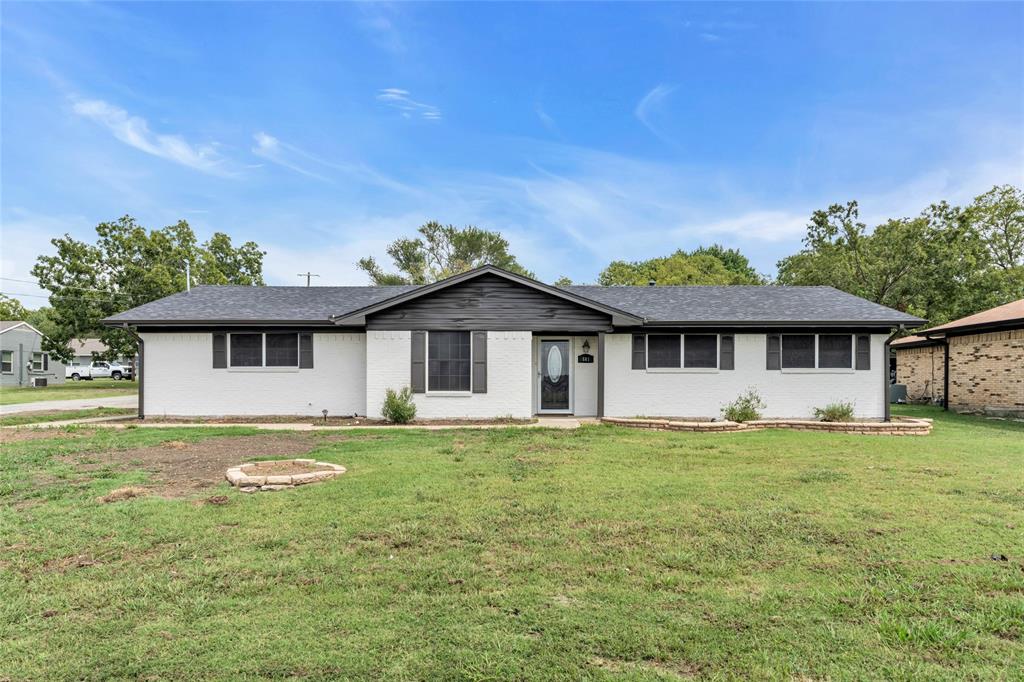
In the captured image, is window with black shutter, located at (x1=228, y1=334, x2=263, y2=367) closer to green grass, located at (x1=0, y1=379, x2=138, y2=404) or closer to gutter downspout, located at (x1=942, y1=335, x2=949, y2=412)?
green grass, located at (x1=0, y1=379, x2=138, y2=404)

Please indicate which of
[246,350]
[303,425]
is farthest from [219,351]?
[303,425]

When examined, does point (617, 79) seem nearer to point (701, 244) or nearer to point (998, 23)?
point (998, 23)

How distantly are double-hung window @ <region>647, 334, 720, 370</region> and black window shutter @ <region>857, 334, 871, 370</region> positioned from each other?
327 centimetres

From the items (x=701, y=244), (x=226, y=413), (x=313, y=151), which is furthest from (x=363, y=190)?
(x=701, y=244)

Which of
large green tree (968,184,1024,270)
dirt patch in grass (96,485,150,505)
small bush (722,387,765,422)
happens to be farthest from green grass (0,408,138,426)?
large green tree (968,184,1024,270)

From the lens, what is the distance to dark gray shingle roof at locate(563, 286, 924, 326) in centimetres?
1306

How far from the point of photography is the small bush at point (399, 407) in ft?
41.2

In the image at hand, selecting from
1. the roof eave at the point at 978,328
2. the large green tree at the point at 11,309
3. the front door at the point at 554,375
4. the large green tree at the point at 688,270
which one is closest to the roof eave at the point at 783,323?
the front door at the point at 554,375

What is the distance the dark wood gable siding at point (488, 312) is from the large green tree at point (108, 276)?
24.2 metres

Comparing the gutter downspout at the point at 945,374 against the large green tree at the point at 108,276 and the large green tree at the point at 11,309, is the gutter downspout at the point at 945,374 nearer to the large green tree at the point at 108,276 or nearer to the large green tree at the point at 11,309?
the large green tree at the point at 108,276

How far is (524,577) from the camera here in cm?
370

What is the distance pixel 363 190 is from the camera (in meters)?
24.4

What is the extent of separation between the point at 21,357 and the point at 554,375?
3718cm

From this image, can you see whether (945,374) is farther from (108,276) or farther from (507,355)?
(108,276)
